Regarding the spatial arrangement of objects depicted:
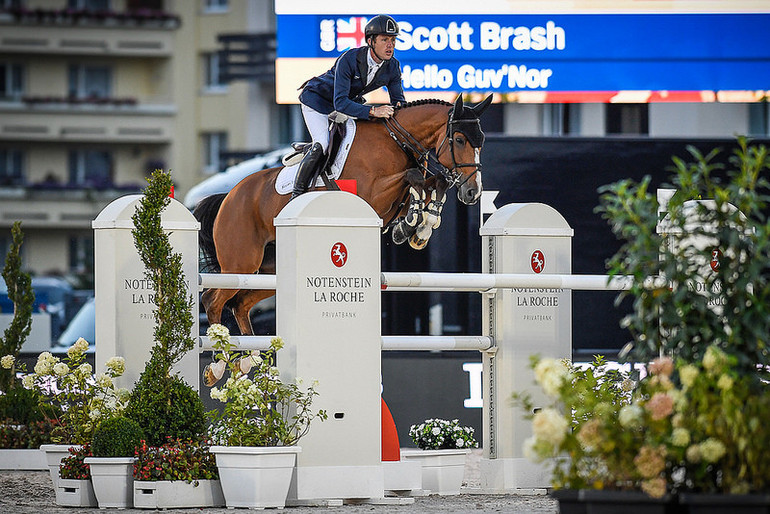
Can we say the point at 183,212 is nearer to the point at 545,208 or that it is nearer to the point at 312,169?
the point at 312,169

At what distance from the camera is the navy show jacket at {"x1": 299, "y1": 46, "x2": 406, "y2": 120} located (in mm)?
9594

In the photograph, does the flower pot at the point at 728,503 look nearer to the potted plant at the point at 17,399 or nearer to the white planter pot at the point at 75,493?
the white planter pot at the point at 75,493

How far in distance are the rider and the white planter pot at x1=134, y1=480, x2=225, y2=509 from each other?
259 centimetres

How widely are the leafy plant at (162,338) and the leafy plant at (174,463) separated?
14 centimetres

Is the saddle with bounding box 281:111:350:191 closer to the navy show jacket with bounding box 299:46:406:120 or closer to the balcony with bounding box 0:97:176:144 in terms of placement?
the navy show jacket with bounding box 299:46:406:120

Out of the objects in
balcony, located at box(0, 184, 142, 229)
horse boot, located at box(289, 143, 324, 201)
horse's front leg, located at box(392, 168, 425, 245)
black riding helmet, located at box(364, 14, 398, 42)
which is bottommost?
horse's front leg, located at box(392, 168, 425, 245)

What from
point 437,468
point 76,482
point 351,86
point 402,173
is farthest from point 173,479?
point 351,86

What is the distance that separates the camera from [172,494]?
7664 millimetres

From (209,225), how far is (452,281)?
289 centimetres

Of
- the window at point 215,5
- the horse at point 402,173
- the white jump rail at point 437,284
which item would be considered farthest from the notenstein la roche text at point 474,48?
the window at point 215,5

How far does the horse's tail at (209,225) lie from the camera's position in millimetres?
11039

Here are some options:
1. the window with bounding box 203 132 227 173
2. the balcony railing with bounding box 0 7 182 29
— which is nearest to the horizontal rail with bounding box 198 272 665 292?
the window with bounding box 203 132 227 173

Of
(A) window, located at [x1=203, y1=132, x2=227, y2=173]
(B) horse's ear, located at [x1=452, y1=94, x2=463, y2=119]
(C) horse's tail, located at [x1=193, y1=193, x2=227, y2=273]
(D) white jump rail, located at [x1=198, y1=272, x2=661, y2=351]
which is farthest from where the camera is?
(A) window, located at [x1=203, y1=132, x2=227, y2=173]

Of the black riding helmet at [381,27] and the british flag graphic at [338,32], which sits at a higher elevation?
the british flag graphic at [338,32]
